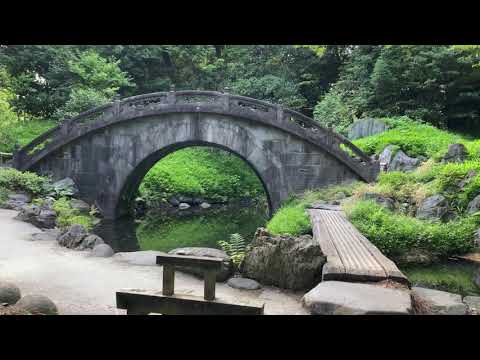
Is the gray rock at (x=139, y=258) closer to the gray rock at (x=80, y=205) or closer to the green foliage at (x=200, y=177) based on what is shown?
the gray rock at (x=80, y=205)

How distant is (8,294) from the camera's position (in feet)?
16.5

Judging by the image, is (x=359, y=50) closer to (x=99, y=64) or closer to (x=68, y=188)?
(x=99, y=64)

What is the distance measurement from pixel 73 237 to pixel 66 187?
7.14 metres

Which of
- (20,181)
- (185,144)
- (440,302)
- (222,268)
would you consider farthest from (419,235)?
(20,181)

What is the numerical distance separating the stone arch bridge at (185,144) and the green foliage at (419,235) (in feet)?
16.5

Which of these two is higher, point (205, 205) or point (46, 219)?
point (46, 219)

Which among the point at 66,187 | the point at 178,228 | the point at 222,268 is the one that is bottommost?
the point at 178,228

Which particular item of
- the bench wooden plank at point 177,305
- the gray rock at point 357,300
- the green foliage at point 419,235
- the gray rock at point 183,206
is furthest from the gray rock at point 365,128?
the bench wooden plank at point 177,305

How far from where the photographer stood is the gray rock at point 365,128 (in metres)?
18.3

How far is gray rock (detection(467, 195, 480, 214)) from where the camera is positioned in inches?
372

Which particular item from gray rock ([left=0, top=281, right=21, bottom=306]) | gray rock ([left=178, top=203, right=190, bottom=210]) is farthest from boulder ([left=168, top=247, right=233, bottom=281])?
gray rock ([left=178, top=203, right=190, bottom=210])

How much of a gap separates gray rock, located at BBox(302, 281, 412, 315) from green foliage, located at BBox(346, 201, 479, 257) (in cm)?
358

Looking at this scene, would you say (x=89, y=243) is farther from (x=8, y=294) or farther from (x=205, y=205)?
(x=205, y=205)
